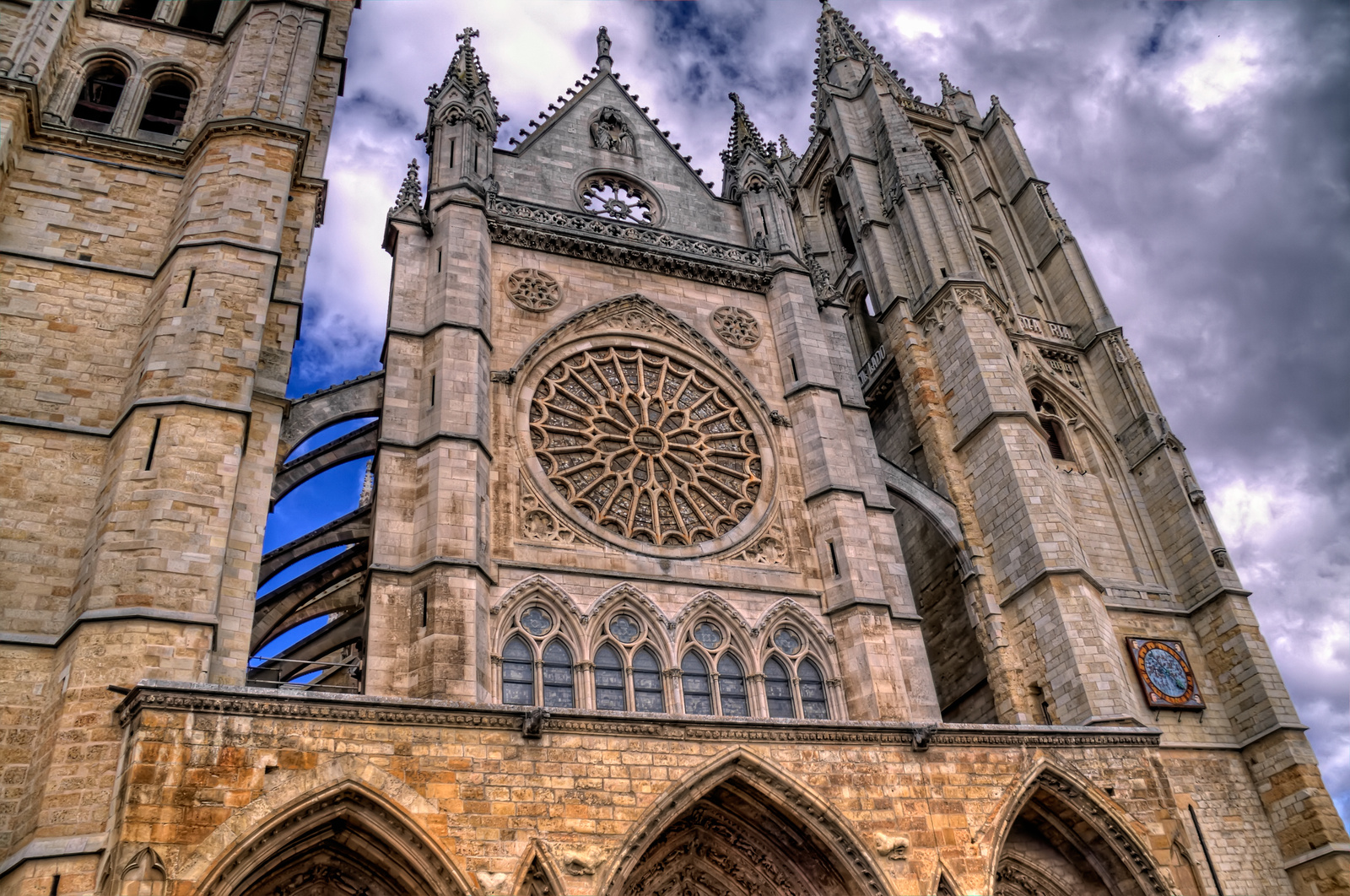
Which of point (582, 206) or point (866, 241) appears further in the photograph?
point (866, 241)

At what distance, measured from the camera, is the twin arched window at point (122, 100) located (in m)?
16.4

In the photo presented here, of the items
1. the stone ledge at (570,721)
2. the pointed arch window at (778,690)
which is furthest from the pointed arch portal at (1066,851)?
the pointed arch window at (778,690)

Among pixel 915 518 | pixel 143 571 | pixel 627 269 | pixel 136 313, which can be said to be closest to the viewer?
pixel 143 571

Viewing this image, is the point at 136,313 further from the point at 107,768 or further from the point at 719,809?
the point at 719,809

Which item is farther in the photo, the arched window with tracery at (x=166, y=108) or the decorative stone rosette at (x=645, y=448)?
the arched window with tracery at (x=166, y=108)

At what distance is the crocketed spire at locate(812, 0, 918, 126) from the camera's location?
26375 mm

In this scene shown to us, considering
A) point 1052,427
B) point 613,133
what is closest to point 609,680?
point 613,133

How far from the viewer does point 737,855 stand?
11188 mm

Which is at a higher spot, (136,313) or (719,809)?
(136,313)

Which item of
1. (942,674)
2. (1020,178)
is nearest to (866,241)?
(1020,178)

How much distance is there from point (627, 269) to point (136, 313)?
7.16m

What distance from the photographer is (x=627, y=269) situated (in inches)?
670

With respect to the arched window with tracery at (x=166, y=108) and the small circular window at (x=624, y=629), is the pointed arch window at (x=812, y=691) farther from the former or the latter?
the arched window with tracery at (x=166, y=108)

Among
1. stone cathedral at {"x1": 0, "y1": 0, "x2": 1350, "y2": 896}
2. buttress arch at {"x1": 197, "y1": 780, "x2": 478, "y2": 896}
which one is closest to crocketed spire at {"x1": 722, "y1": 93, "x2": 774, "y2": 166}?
stone cathedral at {"x1": 0, "y1": 0, "x2": 1350, "y2": 896}
